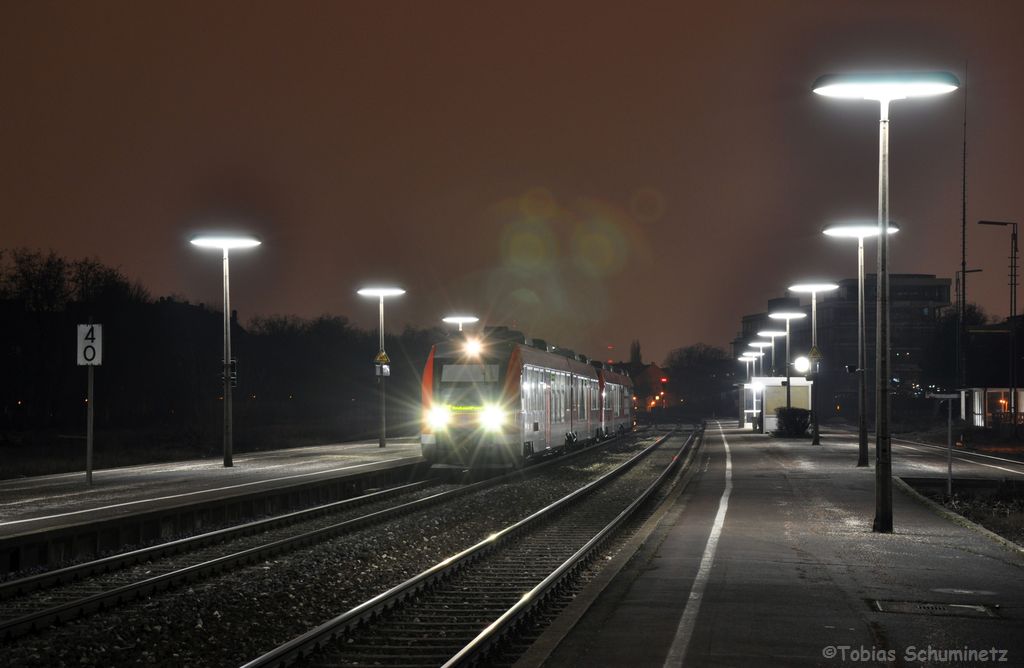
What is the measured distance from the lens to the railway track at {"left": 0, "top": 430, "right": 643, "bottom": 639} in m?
11.7

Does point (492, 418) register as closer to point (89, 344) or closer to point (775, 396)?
point (89, 344)

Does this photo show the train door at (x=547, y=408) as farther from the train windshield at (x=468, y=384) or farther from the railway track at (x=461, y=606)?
the railway track at (x=461, y=606)

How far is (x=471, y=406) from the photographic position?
3072 cm

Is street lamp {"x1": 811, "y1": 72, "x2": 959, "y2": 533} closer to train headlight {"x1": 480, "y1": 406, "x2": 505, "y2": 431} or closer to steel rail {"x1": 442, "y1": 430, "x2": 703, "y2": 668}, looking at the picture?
steel rail {"x1": 442, "y1": 430, "x2": 703, "y2": 668}

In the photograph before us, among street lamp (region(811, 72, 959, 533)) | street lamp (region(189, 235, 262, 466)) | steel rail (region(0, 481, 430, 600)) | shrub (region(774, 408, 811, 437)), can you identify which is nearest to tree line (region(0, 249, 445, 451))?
street lamp (region(189, 235, 262, 466))

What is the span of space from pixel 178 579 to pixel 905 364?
12820 centimetres

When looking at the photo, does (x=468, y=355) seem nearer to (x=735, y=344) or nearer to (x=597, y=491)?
(x=597, y=491)

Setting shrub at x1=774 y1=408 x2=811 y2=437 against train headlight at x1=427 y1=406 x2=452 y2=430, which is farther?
shrub at x1=774 y1=408 x2=811 y2=437

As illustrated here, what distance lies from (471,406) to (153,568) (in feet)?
53.4

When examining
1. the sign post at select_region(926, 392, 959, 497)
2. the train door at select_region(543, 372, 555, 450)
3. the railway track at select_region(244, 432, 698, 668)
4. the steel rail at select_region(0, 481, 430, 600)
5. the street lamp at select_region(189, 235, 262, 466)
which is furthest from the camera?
the train door at select_region(543, 372, 555, 450)

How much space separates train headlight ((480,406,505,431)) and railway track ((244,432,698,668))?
1024cm

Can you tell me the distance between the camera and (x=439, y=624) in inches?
433

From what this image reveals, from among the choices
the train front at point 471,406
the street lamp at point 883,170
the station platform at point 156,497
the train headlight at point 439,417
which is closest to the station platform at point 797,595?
the street lamp at point 883,170

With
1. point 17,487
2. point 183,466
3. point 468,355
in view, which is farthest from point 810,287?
point 17,487
